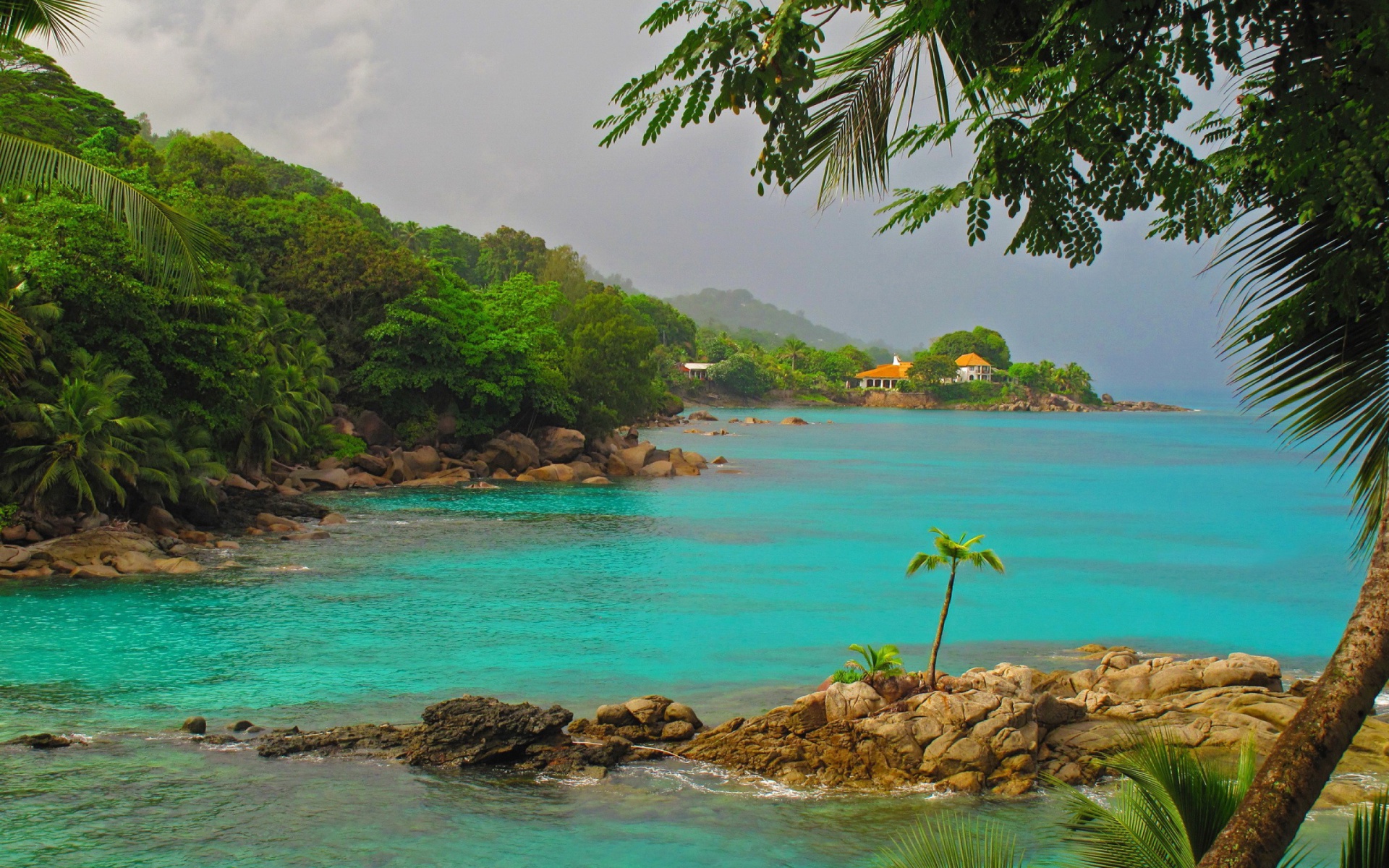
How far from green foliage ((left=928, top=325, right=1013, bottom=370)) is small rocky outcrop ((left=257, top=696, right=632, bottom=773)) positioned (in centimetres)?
15633

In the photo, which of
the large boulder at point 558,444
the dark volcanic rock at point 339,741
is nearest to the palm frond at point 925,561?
the dark volcanic rock at point 339,741

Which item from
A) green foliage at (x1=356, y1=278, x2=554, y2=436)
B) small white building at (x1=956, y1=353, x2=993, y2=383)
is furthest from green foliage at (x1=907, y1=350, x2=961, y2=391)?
green foliage at (x1=356, y1=278, x2=554, y2=436)

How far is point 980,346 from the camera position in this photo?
165 meters

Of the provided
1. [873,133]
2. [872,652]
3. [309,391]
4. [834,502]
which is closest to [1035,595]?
[872,652]

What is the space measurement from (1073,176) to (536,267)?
99381 millimetres

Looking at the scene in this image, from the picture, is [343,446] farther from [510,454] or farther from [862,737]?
[862,737]

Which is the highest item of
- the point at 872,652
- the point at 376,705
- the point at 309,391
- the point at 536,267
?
the point at 536,267

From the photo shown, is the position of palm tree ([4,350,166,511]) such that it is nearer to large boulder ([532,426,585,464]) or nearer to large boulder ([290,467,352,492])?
large boulder ([290,467,352,492])

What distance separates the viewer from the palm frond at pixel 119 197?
416 inches

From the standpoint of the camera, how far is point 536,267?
100812 mm

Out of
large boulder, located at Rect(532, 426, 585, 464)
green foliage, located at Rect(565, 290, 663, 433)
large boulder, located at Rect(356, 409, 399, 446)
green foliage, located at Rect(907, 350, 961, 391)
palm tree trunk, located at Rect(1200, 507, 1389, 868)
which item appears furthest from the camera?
green foliage, located at Rect(907, 350, 961, 391)

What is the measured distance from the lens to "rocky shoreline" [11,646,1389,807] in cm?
1201

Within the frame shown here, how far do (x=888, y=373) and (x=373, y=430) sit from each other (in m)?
113

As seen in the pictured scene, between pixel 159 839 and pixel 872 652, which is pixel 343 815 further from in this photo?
pixel 872 652
